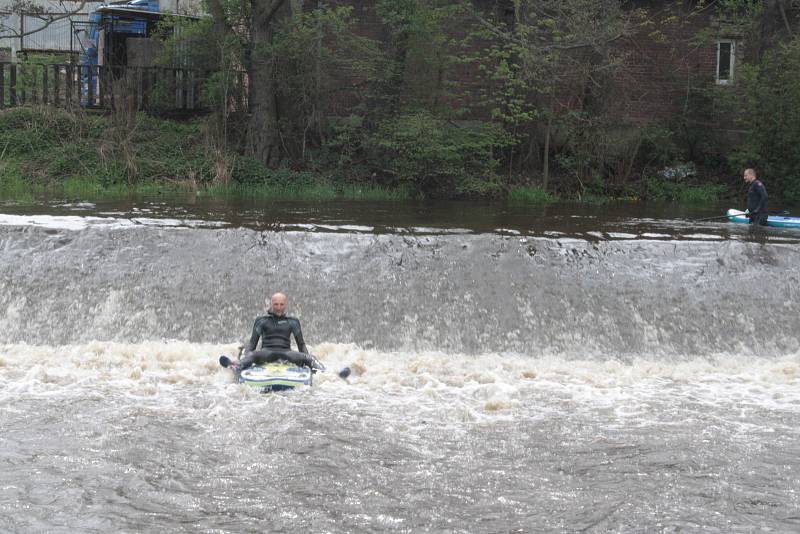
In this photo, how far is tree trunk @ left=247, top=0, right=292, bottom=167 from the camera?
926 inches

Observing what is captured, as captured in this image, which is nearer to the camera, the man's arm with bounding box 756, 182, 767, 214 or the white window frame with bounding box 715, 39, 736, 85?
the man's arm with bounding box 756, 182, 767, 214

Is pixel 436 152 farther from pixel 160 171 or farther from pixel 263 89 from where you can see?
pixel 160 171

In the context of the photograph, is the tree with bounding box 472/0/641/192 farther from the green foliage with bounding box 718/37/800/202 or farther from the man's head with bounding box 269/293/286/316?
the man's head with bounding box 269/293/286/316

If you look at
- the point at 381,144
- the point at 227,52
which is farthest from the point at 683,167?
the point at 227,52

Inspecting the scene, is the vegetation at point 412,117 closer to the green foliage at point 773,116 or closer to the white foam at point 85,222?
the green foliage at point 773,116

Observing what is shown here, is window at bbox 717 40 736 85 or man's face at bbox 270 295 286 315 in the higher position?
window at bbox 717 40 736 85

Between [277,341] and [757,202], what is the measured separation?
1096cm

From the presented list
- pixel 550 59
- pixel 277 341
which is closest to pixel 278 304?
pixel 277 341

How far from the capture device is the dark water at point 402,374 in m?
7.61

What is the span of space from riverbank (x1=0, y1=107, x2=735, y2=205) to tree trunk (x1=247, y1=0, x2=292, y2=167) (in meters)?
0.67

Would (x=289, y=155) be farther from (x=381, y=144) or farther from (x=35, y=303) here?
(x=35, y=303)

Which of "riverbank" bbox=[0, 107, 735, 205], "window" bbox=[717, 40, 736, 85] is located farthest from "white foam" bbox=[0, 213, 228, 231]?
"window" bbox=[717, 40, 736, 85]

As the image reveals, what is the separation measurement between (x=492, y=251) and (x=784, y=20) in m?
14.5

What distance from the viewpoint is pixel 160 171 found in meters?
23.1
